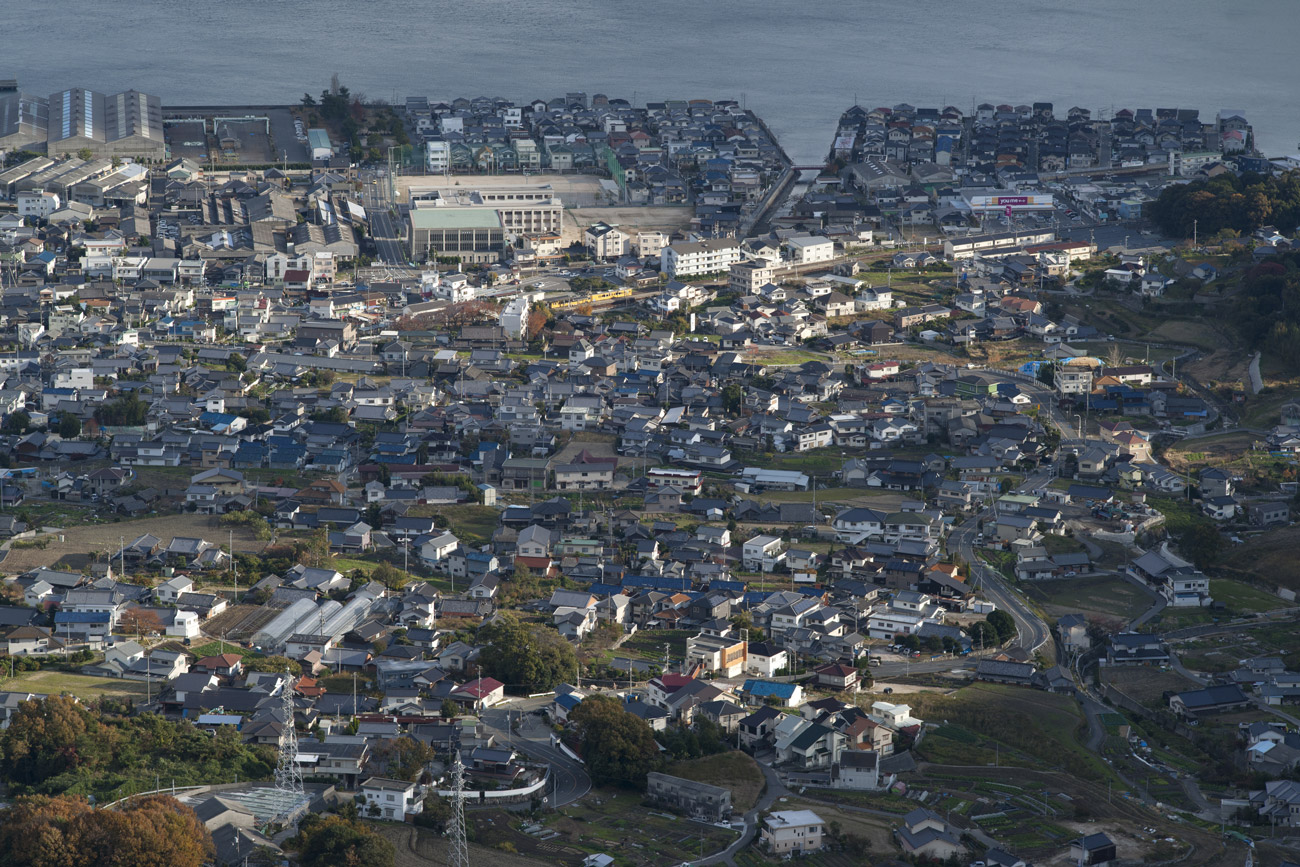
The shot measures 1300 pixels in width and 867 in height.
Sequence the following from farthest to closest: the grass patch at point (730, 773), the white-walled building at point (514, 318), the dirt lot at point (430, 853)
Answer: the white-walled building at point (514, 318)
the grass patch at point (730, 773)
the dirt lot at point (430, 853)

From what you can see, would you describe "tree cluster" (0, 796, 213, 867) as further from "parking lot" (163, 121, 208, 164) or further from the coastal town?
"parking lot" (163, 121, 208, 164)

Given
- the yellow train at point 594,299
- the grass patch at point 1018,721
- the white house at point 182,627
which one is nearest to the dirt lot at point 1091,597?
the grass patch at point 1018,721

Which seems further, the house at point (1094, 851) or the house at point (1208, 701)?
the house at point (1208, 701)

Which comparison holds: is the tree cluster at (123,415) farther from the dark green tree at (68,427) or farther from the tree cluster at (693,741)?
the tree cluster at (693,741)

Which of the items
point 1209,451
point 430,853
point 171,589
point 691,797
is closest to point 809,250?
point 1209,451

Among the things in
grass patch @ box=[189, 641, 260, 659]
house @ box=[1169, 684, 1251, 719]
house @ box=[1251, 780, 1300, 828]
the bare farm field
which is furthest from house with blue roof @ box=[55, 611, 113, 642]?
house @ box=[1251, 780, 1300, 828]

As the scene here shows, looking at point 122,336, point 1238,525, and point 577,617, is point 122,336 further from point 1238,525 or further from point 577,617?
point 1238,525

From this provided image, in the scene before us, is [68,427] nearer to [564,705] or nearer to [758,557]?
[758,557]
